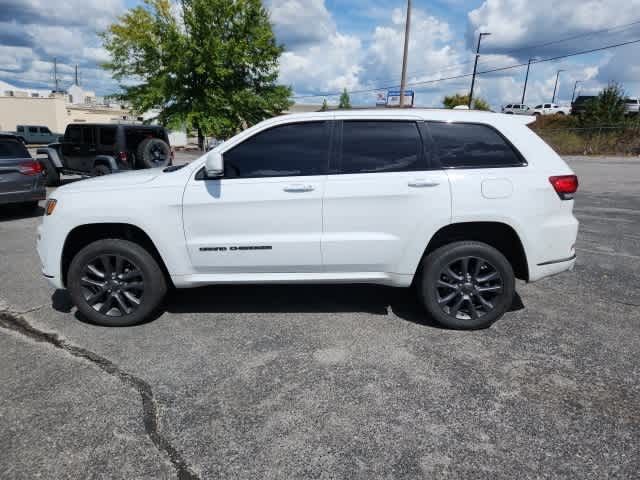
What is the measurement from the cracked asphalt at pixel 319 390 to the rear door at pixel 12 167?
4.24 m

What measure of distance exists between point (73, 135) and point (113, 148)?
1.89 meters

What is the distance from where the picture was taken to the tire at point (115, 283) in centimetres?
364

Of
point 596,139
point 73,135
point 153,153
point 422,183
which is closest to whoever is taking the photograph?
point 422,183

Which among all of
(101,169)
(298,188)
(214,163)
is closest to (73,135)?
(101,169)

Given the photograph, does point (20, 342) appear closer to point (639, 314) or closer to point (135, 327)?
point (135, 327)

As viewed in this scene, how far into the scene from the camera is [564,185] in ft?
11.6

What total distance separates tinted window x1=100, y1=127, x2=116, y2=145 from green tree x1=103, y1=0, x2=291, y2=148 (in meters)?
10.2

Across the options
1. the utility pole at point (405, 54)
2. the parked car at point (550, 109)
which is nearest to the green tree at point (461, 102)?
the parked car at point (550, 109)

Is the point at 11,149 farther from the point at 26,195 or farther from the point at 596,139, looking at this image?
the point at 596,139

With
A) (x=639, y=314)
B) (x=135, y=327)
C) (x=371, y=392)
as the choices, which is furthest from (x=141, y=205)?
(x=639, y=314)

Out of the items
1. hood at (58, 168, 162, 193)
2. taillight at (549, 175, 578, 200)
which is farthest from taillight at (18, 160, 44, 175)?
taillight at (549, 175, 578, 200)

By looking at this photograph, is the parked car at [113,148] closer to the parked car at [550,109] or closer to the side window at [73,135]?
the side window at [73,135]

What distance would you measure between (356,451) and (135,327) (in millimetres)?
2456

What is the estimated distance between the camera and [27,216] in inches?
346
